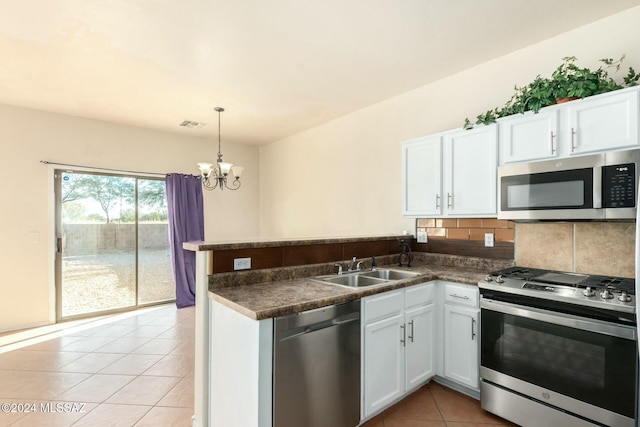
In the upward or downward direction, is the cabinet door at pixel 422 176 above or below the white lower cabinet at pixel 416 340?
above

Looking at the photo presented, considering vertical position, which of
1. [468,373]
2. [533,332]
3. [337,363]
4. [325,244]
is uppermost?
[325,244]

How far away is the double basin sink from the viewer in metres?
2.54

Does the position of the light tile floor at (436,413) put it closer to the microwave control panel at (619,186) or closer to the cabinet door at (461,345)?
the cabinet door at (461,345)

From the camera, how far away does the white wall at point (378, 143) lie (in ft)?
8.08

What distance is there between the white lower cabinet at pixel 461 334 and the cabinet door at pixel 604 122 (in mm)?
1214

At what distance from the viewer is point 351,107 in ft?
13.6

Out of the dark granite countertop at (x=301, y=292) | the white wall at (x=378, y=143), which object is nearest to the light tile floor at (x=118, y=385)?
the dark granite countertop at (x=301, y=292)

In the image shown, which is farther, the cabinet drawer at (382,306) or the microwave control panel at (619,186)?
the cabinet drawer at (382,306)

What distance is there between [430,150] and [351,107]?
61.8 inches

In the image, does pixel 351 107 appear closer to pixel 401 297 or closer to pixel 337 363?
pixel 401 297

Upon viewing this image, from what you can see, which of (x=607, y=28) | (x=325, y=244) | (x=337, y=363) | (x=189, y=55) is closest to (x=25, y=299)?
(x=189, y=55)

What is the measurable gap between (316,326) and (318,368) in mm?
229

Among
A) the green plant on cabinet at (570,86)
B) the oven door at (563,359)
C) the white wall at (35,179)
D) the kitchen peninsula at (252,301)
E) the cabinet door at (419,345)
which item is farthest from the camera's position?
the white wall at (35,179)

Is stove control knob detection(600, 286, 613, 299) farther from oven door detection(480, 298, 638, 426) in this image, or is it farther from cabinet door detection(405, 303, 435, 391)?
cabinet door detection(405, 303, 435, 391)
